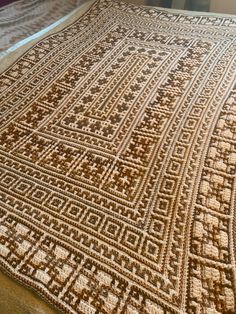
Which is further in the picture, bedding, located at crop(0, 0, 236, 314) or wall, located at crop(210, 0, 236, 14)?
wall, located at crop(210, 0, 236, 14)

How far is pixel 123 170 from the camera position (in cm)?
80

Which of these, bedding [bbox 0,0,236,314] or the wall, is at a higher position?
the wall

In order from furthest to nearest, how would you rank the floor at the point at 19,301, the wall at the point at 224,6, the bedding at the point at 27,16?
the wall at the point at 224,6 < the bedding at the point at 27,16 < the floor at the point at 19,301

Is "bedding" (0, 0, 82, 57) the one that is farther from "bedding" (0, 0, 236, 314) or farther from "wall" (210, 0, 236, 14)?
"wall" (210, 0, 236, 14)

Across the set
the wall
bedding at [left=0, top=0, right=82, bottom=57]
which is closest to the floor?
bedding at [left=0, top=0, right=82, bottom=57]

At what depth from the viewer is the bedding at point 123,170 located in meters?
0.59

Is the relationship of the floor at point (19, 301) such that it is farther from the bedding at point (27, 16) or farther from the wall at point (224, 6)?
the wall at point (224, 6)

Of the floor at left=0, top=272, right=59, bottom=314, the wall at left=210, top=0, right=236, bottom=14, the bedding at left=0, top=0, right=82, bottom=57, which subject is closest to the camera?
the floor at left=0, top=272, right=59, bottom=314

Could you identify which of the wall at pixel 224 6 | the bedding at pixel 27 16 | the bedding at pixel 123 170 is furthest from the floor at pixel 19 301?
the wall at pixel 224 6

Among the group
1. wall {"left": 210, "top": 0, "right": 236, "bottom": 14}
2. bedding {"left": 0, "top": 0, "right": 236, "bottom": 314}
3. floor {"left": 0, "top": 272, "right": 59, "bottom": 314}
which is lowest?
floor {"left": 0, "top": 272, "right": 59, "bottom": 314}

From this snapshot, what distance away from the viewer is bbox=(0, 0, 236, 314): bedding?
59 centimetres

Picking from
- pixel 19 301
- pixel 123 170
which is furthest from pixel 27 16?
pixel 19 301

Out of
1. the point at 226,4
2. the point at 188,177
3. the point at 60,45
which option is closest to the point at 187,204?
the point at 188,177

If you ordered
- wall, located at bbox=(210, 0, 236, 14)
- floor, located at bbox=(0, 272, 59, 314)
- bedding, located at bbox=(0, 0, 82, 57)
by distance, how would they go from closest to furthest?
1. floor, located at bbox=(0, 272, 59, 314)
2. bedding, located at bbox=(0, 0, 82, 57)
3. wall, located at bbox=(210, 0, 236, 14)
